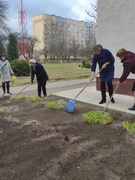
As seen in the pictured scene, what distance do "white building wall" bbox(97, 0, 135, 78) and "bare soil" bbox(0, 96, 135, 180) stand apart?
2.52m

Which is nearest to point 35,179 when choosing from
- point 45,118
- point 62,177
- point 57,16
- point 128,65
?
point 62,177

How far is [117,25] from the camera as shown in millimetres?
6461

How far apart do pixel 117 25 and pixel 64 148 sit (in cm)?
452

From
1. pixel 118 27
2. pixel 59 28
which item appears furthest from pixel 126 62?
pixel 59 28

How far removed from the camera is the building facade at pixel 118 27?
20.1ft

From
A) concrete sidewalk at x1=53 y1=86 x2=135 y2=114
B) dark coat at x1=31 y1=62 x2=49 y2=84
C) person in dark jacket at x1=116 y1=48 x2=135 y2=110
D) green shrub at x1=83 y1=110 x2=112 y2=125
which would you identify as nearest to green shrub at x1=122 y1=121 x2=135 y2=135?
green shrub at x1=83 y1=110 x2=112 y2=125

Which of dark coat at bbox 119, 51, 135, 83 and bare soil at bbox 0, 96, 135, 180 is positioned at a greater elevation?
dark coat at bbox 119, 51, 135, 83

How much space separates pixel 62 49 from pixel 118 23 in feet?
Result: 153

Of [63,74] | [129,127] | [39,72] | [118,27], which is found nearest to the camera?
[129,127]

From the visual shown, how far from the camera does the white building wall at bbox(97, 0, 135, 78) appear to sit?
6105 mm

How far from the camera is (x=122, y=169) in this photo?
8.65 ft

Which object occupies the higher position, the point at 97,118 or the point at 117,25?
the point at 117,25

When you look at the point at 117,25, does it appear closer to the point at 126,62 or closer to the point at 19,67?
the point at 126,62

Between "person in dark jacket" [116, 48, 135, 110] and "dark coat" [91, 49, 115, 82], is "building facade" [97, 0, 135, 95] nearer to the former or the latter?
"dark coat" [91, 49, 115, 82]
